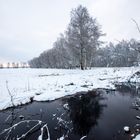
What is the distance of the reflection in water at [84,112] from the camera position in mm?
5878

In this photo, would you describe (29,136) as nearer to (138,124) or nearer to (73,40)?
(138,124)

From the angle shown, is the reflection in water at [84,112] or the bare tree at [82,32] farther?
the bare tree at [82,32]

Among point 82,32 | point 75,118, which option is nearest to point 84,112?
point 75,118

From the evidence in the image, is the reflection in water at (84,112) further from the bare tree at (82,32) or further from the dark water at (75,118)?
the bare tree at (82,32)

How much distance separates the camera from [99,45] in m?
26.1

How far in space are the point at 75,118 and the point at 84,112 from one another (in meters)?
0.96

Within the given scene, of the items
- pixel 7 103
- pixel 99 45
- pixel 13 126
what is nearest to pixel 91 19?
pixel 99 45

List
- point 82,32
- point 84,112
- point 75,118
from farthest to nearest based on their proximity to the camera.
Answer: point 82,32
point 84,112
point 75,118

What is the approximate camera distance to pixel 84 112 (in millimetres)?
7508


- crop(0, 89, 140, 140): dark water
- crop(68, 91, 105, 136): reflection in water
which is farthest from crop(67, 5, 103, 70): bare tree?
crop(0, 89, 140, 140): dark water

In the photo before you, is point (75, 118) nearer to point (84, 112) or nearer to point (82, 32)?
point (84, 112)

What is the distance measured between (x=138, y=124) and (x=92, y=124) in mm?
1723

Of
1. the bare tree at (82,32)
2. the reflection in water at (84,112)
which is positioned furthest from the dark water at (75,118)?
the bare tree at (82,32)

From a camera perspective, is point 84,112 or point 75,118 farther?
point 84,112
